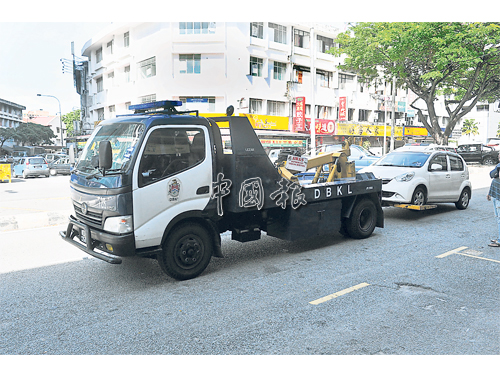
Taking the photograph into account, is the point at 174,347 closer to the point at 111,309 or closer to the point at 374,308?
the point at 111,309

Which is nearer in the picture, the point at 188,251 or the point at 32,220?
the point at 188,251

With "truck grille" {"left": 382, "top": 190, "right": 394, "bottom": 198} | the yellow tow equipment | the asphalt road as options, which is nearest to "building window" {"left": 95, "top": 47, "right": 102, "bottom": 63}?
the asphalt road

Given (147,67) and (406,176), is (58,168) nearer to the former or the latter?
(147,67)

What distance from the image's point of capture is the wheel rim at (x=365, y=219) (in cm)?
826

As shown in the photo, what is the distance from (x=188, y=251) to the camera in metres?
5.71

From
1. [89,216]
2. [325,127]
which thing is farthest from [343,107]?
[89,216]

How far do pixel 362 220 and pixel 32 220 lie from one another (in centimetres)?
736

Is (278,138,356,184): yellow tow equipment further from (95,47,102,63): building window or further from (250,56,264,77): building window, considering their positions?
(95,47,102,63): building window

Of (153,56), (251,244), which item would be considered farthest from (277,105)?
(251,244)

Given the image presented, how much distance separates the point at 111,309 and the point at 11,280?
2.05m

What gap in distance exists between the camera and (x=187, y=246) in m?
5.69

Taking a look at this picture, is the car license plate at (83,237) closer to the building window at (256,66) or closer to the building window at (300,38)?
the building window at (256,66)

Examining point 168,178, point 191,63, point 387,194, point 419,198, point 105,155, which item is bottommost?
point 419,198

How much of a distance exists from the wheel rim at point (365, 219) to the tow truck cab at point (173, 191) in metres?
1.99
